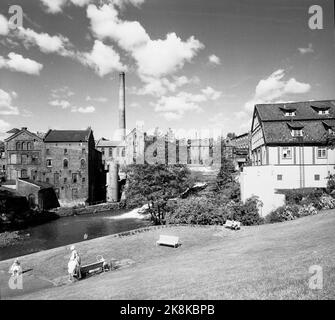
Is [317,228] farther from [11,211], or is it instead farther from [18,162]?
[18,162]

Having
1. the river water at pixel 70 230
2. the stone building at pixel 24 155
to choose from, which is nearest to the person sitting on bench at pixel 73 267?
the river water at pixel 70 230

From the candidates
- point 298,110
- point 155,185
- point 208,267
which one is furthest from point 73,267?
point 298,110

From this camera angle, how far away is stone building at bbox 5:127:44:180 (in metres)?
50.7

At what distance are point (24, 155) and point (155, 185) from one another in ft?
102

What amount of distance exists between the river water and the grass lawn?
450 inches

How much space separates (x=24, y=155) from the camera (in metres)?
50.7

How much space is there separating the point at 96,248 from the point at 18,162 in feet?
137

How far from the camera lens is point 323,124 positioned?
27.2 m

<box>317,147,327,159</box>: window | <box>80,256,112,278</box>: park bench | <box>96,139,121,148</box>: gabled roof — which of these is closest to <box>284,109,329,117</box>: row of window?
<box>317,147,327,159</box>: window

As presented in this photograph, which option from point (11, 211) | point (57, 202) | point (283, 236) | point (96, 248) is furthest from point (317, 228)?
point (57, 202)

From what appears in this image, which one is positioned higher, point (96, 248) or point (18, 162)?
point (18, 162)

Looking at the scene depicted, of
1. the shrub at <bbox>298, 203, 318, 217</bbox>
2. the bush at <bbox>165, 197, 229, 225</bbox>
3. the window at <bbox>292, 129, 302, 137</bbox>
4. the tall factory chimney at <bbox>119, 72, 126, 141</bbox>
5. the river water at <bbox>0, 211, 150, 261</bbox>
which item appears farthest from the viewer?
the tall factory chimney at <bbox>119, 72, 126, 141</bbox>

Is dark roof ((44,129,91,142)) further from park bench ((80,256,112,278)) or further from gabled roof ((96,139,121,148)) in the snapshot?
park bench ((80,256,112,278))

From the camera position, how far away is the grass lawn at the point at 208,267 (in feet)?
26.5
